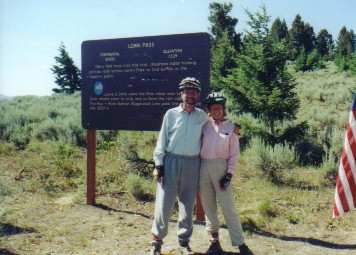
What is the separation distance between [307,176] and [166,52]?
14.3 feet

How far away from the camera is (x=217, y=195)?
15.1 ft

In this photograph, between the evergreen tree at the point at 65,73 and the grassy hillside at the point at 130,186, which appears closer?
the grassy hillside at the point at 130,186

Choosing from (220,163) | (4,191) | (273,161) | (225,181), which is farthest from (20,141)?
(225,181)

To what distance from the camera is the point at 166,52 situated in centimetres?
602

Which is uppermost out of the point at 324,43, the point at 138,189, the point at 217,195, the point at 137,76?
the point at 324,43

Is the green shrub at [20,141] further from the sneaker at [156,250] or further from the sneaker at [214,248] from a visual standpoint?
the sneaker at [214,248]

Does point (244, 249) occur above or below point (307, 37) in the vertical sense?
below

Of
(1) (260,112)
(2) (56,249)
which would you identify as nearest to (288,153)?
(1) (260,112)

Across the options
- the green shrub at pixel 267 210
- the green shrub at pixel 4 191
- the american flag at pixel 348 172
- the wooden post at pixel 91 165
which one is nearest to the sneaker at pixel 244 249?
the american flag at pixel 348 172

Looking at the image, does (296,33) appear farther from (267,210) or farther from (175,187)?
(175,187)

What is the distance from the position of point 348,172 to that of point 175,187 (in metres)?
2.06

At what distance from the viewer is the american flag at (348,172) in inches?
168

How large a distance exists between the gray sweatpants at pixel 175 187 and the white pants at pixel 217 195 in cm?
10

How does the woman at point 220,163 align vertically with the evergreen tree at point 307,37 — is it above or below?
below
